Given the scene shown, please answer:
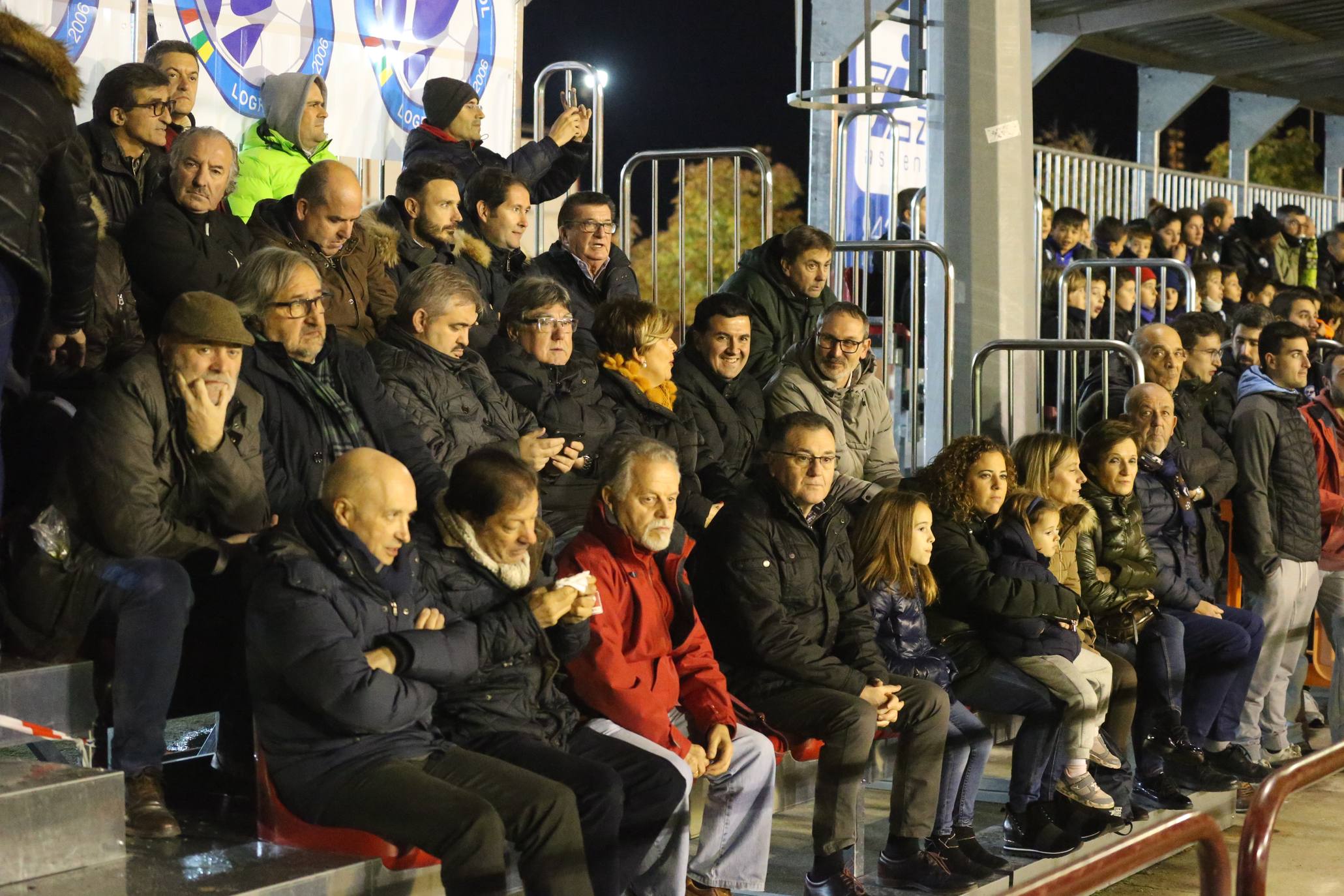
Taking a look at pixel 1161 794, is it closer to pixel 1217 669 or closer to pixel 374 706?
pixel 1217 669

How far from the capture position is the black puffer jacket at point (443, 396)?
533 centimetres

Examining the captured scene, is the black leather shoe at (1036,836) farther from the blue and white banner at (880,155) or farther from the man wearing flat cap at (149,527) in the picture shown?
the blue and white banner at (880,155)

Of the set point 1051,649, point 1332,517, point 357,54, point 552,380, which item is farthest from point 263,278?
point 1332,517

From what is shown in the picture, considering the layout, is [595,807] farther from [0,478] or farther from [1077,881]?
[1077,881]

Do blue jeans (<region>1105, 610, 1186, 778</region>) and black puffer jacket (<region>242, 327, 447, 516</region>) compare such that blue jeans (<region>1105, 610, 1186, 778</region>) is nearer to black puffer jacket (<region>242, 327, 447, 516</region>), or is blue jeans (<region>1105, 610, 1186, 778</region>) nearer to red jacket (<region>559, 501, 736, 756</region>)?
red jacket (<region>559, 501, 736, 756</region>)

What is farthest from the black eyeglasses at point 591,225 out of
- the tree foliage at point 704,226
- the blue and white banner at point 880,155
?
the tree foliage at point 704,226

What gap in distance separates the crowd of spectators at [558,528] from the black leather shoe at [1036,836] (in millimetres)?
14

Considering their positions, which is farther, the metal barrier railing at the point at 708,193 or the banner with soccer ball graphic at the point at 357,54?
the metal barrier railing at the point at 708,193

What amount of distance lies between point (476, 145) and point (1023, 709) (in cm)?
347

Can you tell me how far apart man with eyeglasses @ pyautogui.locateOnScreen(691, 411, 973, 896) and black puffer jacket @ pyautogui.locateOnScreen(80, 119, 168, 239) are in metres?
2.19

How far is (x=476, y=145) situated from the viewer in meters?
7.75

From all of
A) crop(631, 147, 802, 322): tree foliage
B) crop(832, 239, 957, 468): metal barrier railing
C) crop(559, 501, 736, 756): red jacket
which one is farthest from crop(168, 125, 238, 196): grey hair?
crop(631, 147, 802, 322): tree foliage

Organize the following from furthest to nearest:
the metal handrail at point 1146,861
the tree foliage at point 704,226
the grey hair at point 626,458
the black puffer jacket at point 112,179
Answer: the tree foliage at point 704,226 → the black puffer jacket at point 112,179 → the grey hair at point 626,458 → the metal handrail at point 1146,861

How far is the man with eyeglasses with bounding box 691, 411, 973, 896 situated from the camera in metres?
5.42
